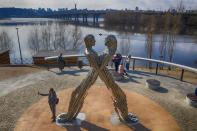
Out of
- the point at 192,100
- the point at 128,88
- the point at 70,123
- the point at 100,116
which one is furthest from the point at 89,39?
the point at 192,100

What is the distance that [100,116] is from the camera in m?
8.62

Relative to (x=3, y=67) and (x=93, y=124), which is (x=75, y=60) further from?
(x=93, y=124)

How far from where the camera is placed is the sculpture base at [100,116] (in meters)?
7.82

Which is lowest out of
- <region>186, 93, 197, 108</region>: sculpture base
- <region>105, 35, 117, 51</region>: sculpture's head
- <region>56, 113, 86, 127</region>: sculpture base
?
<region>56, 113, 86, 127</region>: sculpture base

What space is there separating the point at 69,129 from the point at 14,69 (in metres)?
11.3

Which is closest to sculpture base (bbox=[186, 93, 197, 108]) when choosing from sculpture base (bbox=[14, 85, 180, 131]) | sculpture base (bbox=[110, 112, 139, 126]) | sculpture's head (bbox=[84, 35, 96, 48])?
sculpture base (bbox=[14, 85, 180, 131])

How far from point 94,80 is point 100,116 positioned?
2.20 metres

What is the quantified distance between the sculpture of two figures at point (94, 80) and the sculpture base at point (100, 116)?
48 cm

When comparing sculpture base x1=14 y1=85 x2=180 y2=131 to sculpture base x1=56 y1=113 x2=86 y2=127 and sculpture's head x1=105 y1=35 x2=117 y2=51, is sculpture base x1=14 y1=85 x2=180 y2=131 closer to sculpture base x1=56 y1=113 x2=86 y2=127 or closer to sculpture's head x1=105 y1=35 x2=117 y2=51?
sculpture base x1=56 y1=113 x2=86 y2=127

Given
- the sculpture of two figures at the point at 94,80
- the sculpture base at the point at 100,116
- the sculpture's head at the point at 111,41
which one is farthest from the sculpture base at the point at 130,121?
the sculpture's head at the point at 111,41

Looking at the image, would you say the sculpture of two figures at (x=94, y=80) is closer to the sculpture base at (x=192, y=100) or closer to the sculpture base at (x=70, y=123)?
the sculpture base at (x=70, y=123)

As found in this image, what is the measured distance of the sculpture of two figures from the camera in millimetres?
7105

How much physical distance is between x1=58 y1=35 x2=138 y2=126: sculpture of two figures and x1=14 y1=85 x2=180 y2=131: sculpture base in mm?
Result: 484

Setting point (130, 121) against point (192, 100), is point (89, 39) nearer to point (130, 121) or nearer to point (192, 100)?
point (130, 121)
